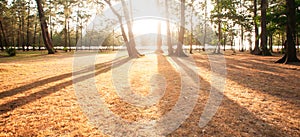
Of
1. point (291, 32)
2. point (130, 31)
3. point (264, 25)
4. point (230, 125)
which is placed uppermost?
point (264, 25)

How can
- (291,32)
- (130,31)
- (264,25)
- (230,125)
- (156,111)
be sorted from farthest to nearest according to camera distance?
(264,25) → (130,31) → (291,32) → (156,111) → (230,125)

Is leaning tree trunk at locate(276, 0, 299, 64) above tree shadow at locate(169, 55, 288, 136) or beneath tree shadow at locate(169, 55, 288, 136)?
above

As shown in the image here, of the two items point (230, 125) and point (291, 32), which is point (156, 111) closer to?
point (230, 125)

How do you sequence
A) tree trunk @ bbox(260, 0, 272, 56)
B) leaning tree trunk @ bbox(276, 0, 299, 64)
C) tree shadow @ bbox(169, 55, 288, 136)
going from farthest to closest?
tree trunk @ bbox(260, 0, 272, 56) → leaning tree trunk @ bbox(276, 0, 299, 64) → tree shadow @ bbox(169, 55, 288, 136)

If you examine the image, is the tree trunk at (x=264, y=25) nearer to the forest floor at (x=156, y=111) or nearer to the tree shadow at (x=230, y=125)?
the forest floor at (x=156, y=111)

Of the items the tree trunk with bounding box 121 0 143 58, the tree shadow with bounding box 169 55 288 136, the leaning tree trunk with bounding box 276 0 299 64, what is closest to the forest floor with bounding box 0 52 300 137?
the tree shadow with bounding box 169 55 288 136

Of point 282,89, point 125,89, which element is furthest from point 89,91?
point 282,89

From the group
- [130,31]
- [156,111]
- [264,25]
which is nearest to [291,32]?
[264,25]

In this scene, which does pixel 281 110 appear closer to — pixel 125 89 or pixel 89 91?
pixel 125 89

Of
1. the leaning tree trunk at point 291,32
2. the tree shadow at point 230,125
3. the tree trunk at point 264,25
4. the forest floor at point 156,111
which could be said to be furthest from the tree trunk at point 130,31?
the tree shadow at point 230,125

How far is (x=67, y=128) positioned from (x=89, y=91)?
9.50 ft

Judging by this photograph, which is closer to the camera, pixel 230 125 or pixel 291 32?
pixel 230 125

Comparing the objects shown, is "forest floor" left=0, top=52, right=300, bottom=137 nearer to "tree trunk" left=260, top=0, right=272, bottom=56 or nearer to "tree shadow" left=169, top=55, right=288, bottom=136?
"tree shadow" left=169, top=55, right=288, bottom=136

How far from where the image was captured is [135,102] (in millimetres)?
5414
